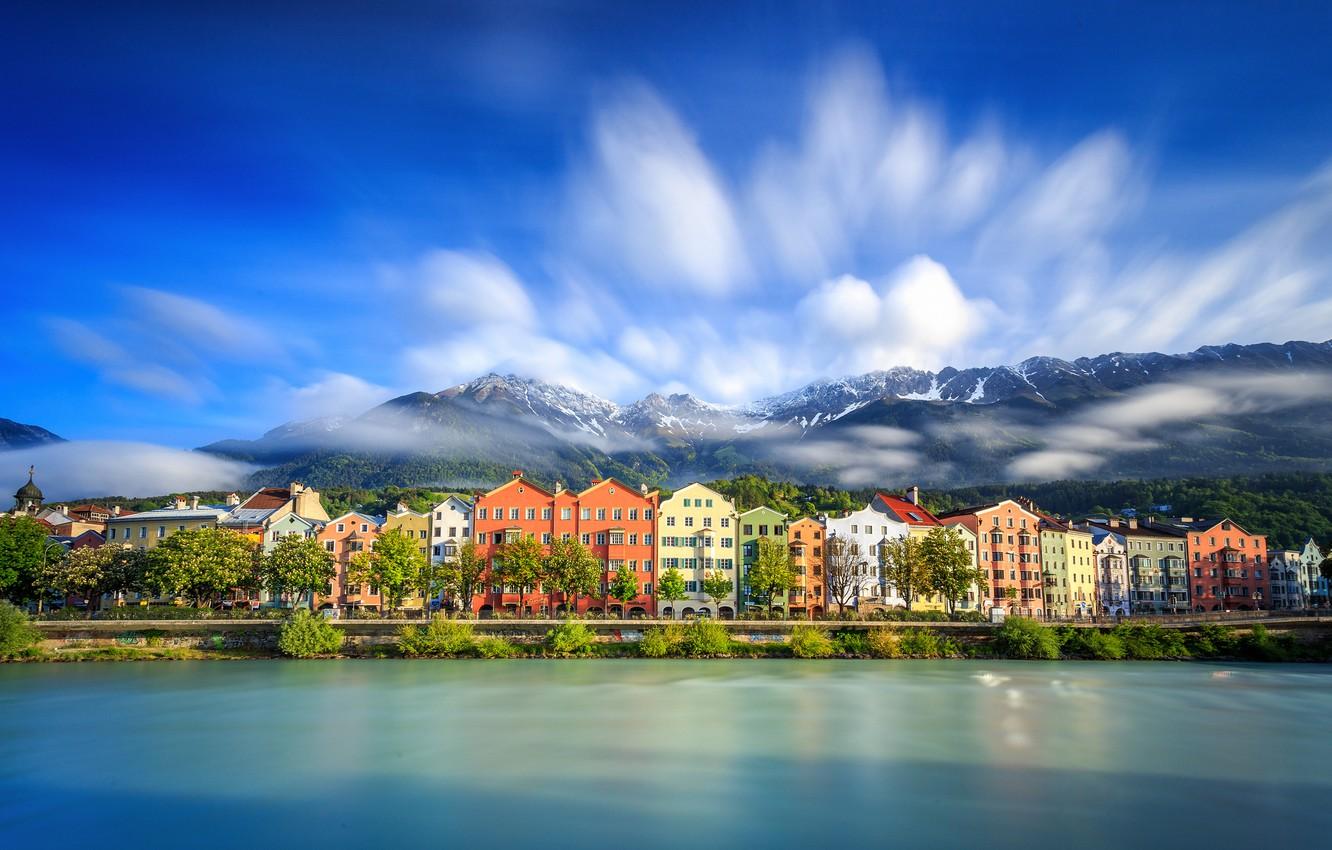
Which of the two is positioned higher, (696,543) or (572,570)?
(696,543)

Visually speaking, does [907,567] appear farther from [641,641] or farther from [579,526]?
[579,526]

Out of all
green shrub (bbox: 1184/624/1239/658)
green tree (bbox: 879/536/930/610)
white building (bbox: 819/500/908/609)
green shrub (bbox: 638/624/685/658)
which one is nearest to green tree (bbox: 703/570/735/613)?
white building (bbox: 819/500/908/609)

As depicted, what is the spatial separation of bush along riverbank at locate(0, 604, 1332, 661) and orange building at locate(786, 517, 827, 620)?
54.2 ft

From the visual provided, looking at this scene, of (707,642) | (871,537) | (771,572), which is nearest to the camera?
(707,642)

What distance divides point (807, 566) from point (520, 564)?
1142 inches

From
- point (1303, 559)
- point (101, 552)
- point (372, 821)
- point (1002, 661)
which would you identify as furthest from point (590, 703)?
point (1303, 559)


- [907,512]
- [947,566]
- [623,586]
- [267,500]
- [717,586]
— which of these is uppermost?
[267,500]

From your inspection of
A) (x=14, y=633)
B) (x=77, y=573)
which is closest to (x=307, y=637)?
(x=14, y=633)

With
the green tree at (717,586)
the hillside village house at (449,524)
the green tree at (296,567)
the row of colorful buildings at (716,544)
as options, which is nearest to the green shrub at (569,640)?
the row of colorful buildings at (716,544)

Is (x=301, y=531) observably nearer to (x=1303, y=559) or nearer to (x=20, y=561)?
(x=20, y=561)

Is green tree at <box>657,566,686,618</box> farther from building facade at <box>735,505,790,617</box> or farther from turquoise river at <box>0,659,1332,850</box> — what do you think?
turquoise river at <box>0,659,1332,850</box>

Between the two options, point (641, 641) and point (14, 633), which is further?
point (641, 641)

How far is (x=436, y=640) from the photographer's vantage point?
60750 mm

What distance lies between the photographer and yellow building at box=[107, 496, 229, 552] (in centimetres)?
8975
